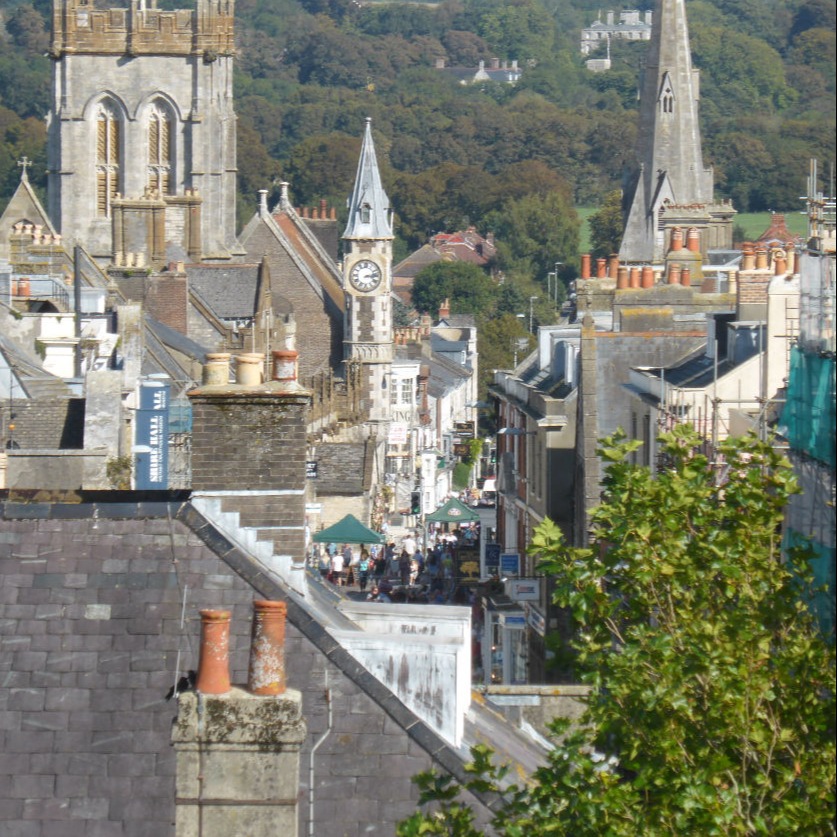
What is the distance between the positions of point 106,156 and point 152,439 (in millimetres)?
72781

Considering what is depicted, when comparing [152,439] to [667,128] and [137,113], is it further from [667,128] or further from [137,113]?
[137,113]

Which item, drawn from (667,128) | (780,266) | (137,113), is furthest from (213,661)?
(137,113)

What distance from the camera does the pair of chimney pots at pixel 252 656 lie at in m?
11.3

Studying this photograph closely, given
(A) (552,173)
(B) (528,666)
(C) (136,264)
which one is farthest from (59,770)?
(A) (552,173)

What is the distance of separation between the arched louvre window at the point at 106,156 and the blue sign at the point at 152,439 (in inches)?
2747

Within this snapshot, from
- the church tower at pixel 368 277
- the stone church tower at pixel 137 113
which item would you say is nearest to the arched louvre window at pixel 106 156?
the stone church tower at pixel 137 113

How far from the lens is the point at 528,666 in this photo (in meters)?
34.7

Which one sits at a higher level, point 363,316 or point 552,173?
point 552,173

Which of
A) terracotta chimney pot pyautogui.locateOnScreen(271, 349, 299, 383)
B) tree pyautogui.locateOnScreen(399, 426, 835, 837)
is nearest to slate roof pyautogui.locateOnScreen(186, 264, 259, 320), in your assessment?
terracotta chimney pot pyautogui.locateOnScreen(271, 349, 299, 383)

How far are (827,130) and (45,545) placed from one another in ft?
17.7

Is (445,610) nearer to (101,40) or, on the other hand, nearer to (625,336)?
(625,336)

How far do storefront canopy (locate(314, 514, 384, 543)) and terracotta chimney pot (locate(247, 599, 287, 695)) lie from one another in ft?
138

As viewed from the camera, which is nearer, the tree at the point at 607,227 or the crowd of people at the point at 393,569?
the crowd of people at the point at 393,569

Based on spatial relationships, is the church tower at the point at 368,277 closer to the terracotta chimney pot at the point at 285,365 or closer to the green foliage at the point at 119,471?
the green foliage at the point at 119,471
